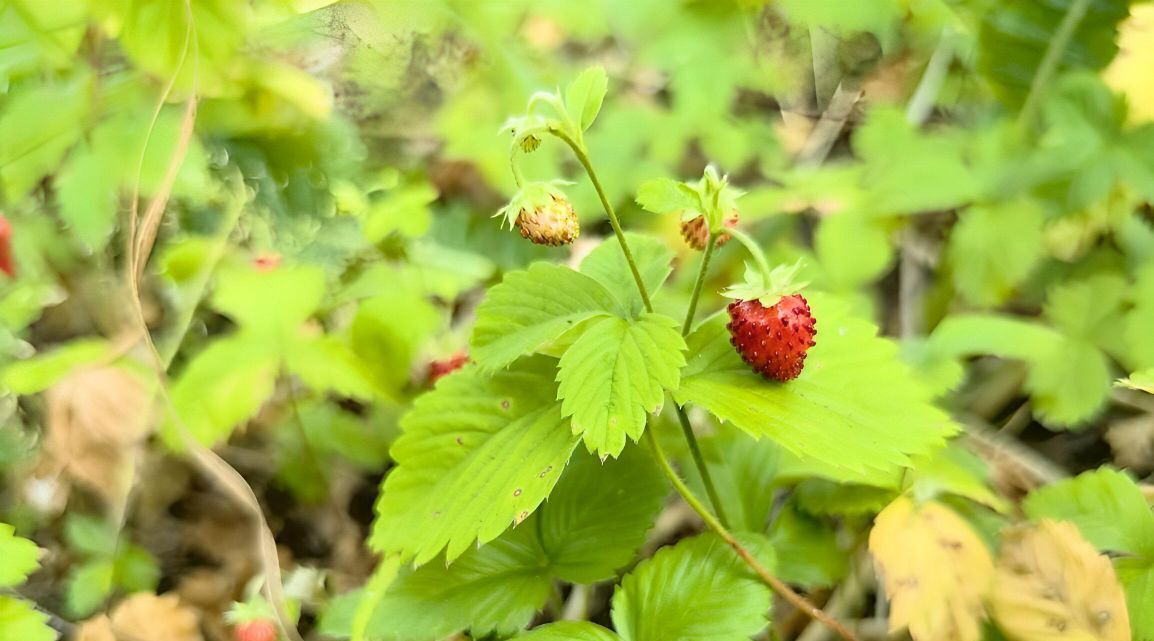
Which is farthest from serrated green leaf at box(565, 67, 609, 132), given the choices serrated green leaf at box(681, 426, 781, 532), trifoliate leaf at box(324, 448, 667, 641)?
serrated green leaf at box(681, 426, 781, 532)

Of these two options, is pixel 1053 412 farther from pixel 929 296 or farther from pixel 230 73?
pixel 230 73

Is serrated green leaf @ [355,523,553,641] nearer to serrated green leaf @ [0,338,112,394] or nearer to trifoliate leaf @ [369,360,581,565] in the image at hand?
trifoliate leaf @ [369,360,581,565]

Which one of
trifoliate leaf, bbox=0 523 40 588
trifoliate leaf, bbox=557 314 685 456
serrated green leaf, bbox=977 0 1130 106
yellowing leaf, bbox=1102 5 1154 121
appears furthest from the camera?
serrated green leaf, bbox=977 0 1130 106

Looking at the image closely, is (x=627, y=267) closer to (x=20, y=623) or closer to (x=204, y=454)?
(x=204, y=454)

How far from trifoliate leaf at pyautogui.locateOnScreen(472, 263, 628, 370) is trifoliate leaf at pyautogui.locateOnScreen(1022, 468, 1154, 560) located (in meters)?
0.58

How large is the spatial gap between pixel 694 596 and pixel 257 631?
22.3 inches

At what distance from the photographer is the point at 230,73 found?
128cm

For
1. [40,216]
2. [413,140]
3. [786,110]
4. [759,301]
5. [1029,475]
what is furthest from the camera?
[786,110]

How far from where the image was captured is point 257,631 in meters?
0.95

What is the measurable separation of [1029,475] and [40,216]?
1.78 m

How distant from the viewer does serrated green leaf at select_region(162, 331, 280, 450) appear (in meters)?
1.13

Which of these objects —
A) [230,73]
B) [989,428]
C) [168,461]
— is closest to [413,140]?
[230,73]

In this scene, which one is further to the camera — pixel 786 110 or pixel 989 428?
pixel 786 110

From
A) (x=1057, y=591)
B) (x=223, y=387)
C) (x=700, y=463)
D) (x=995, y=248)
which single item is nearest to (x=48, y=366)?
(x=223, y=387)
